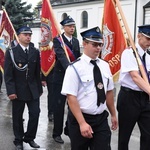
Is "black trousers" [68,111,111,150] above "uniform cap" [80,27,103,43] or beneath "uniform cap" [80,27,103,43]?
beneath

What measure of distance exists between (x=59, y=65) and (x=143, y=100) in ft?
6.39

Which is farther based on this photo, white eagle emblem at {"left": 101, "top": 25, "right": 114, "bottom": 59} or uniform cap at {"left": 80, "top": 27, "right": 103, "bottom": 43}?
white eagle emblem at {"left": 101, "top": 25, "right": 114, "bottom": 59}

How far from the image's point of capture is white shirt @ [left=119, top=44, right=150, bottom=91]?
427 centimetres

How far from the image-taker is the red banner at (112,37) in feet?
17.0

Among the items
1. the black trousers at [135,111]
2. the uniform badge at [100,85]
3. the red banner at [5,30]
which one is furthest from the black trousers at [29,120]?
the red banner at [5,30]

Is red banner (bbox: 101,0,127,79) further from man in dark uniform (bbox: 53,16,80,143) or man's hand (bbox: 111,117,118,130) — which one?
man's hand (bbox: 111,117,118,130)

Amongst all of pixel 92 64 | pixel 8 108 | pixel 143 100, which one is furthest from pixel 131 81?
pixel 8 108

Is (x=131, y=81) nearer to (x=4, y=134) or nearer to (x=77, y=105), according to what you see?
(x=77, y=105)

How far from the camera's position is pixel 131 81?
4391 millimetres

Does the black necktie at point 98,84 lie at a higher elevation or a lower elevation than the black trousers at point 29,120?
higher

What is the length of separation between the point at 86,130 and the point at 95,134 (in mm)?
262

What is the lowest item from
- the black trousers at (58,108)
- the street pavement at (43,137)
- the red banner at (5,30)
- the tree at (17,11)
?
the tree at (17,11)

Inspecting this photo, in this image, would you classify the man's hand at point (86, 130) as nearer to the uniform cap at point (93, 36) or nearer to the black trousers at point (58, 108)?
the uniform cap at point (93, 36)

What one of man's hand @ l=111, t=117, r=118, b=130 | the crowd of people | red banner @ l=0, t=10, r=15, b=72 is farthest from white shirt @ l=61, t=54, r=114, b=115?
red banner @ l=0, t=10, r=15, b=72
